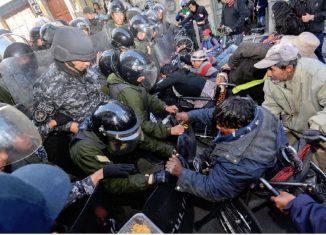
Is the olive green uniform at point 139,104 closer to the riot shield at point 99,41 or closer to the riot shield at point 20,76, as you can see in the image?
the riot shield at point 20,76

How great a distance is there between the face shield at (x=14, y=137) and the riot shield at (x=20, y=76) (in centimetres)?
192

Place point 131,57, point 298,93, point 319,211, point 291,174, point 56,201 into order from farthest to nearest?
1. point 131,57
2. point 298,93
3. point 291,174
4. point 319,211
5. point 56,201

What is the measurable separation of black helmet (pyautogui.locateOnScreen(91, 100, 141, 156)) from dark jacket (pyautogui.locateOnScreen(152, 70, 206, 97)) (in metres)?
1.97

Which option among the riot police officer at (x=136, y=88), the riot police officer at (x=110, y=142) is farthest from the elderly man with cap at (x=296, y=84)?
the riot police officer at (x=110, y=142)

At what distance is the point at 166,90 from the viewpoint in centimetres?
455

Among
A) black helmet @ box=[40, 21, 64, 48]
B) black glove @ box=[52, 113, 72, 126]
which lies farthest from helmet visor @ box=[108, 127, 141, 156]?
black helmet @ box=[40, 21, 64, 48]

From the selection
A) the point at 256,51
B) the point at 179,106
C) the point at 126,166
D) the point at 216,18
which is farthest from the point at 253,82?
the point at 216,18

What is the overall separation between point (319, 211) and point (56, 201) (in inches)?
64.8

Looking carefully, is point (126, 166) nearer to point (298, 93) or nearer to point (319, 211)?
point (319, 211)

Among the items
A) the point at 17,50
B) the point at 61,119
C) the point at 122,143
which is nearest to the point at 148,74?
the point at 61,119

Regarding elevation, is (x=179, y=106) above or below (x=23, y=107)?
below

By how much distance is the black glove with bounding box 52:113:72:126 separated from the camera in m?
3.38

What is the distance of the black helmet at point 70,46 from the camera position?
315 cm

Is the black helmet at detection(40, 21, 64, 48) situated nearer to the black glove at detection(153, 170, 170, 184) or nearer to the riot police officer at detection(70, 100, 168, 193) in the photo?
the riot police officer at detection(70, 100, 168, 193)
